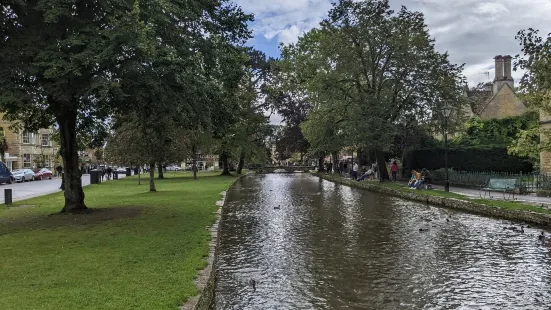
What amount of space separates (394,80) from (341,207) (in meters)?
15.9

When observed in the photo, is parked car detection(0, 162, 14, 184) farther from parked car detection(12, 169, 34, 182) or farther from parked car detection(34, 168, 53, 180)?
parked car detection(34, 168, 53, 180)

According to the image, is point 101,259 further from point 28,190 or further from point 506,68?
point 506,68

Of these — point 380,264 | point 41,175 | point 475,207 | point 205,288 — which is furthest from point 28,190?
point 205,288

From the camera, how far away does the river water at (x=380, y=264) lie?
730 centimetres

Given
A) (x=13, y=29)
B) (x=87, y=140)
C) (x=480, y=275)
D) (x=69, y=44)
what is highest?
(x=13, y=29)

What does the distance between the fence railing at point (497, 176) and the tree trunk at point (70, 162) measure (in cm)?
1944

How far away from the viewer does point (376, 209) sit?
63.8 ft

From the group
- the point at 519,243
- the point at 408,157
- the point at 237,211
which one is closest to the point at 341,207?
the point at 237,211

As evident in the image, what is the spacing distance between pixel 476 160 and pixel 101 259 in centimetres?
3233

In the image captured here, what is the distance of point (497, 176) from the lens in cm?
2373

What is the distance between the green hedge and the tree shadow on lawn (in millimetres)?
26901

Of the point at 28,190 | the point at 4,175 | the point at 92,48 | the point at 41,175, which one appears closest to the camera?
the point at 92,48

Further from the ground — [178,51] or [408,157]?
[178,51]

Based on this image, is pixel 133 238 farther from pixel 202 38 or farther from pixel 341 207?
pixel 341 207
